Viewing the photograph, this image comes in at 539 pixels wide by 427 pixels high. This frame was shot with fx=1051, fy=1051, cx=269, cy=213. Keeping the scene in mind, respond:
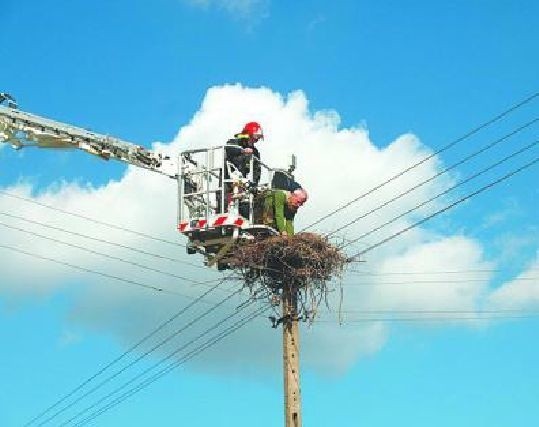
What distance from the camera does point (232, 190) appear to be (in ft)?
72.7

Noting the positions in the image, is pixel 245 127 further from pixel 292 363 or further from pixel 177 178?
pixel 292 363

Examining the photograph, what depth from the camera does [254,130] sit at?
2259 centimetres

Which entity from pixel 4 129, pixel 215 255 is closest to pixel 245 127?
pixel 215 255

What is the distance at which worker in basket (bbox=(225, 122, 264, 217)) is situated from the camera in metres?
22.3

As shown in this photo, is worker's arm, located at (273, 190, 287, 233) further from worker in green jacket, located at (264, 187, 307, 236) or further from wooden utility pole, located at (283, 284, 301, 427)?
wooden utility pole, located at (283, 284, 301, 427)

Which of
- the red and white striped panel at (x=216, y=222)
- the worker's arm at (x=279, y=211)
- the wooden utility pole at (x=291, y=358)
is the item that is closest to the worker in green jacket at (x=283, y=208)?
the worker's arm at (x=279, y=211)

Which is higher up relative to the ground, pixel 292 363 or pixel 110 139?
pixel 110 139

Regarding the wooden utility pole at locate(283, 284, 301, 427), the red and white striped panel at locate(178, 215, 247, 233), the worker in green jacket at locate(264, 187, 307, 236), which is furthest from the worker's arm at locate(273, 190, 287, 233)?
the wooden utility pole at locate(283, 284, 301, 427)

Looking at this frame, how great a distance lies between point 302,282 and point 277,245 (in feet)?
3.21

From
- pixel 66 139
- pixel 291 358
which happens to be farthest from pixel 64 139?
pixel 291 358

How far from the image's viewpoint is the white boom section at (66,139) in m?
21.1

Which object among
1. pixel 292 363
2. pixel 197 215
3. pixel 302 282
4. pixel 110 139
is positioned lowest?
pixel 292 363

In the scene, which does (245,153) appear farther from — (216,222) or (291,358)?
(291,358)

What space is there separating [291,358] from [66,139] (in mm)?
6516
